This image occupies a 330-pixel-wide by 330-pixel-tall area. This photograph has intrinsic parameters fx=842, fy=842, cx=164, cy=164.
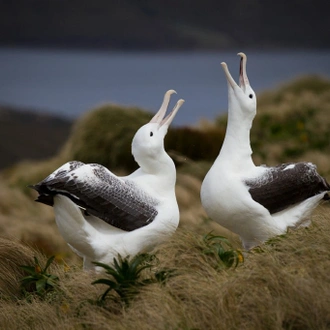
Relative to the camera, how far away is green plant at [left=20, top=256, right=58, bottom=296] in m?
6.73

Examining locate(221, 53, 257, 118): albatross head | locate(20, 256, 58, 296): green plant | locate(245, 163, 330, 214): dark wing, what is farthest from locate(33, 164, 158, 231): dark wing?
locate(221, 53, 257, 118): albatross head

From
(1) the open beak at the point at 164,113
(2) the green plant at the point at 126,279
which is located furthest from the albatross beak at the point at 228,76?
(2) the green plant at the point at 126,279

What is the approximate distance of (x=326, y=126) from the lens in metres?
18.2

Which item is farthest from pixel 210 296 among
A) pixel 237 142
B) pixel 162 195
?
pixel 237 142

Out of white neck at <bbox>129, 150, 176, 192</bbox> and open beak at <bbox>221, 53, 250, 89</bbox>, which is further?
open beak at <bbox>221, 53, 250, 89</bbox>

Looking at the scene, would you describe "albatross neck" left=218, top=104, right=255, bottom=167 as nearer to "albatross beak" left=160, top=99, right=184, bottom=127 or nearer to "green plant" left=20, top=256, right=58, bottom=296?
"albatross beak" left=160, top=99, right=184, bottom=127

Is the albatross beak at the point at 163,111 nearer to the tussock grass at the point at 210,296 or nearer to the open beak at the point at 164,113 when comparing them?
the open beak at the point at 164,113

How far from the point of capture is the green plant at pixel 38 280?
6726 mm

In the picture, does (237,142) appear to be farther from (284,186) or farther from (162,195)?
(162,195)

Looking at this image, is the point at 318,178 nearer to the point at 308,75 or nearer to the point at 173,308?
the point at 173,308

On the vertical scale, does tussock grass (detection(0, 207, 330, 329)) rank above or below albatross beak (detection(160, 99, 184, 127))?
below

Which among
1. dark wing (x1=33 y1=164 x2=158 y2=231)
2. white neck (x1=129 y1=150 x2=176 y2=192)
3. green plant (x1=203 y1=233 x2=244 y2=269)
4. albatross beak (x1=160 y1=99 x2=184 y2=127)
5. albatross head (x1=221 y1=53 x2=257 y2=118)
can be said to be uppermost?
albatross head (x1=221 y1=53 x2=257 y2=118)

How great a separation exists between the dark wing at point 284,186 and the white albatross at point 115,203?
2.29ft

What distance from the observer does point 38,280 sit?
684 centimetres
